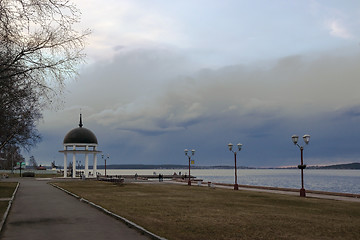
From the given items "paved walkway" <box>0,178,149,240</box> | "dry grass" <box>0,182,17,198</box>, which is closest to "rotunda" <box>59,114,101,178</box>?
"dry grass" <box>0,182,17,198</box>

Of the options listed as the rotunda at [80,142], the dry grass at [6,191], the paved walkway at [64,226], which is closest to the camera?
the paved walkway at [64,226]

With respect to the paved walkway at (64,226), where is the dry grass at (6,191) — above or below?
below

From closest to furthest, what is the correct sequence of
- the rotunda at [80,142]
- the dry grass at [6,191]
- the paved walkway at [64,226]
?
the paved walkway at [64,226], the dry grass at [6,191], the rotunda at [80,142]

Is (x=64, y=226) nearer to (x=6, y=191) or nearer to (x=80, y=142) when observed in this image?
(x=6, y=191)

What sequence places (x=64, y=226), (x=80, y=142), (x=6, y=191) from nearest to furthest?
(x=64, y=226), (x=6, y=191), (x=80, y=142)

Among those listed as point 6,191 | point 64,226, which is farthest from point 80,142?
point 64,226

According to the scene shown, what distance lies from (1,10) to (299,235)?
12.5 meters

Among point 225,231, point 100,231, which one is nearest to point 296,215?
point 225,231

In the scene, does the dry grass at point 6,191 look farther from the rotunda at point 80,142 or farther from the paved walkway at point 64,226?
the rotunda at point 80,142

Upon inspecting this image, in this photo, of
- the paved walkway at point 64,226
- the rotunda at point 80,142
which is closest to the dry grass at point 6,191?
the paved walkway at point 64,226

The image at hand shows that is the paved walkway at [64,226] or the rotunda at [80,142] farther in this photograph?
the rotunda at [80,142]

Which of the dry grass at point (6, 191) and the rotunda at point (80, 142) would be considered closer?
the dry grass at point (6, 191)

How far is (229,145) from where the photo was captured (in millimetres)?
45594

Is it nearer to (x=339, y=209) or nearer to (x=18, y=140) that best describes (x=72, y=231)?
(x=339, y=209)
